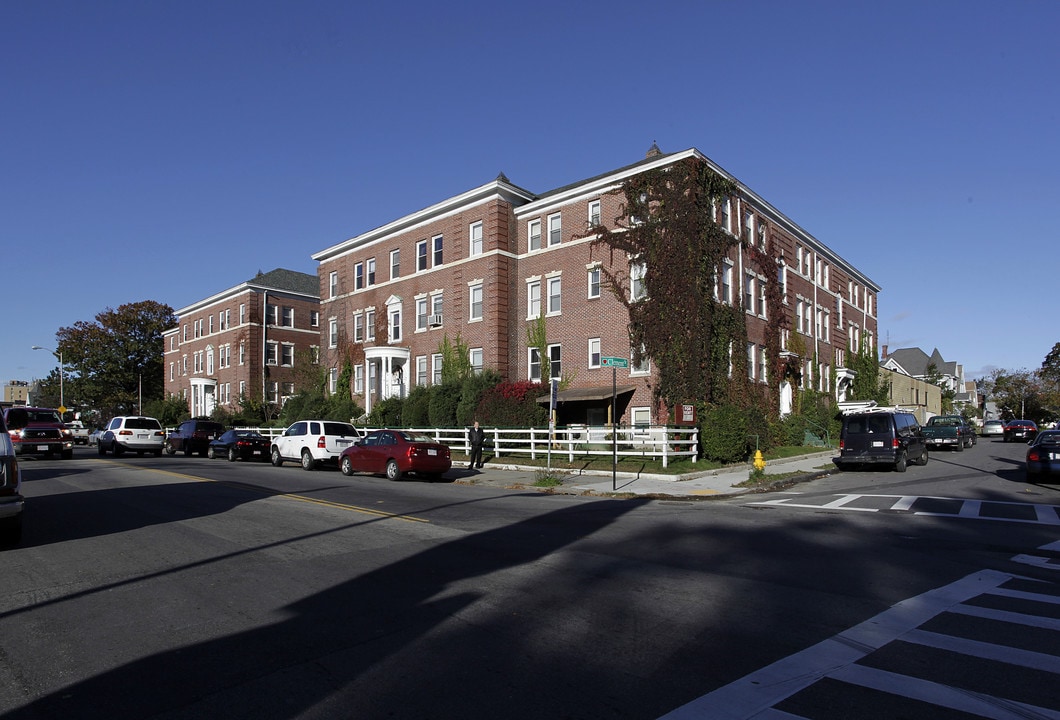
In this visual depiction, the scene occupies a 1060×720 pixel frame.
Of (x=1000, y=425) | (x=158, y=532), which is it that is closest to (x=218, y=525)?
(x=158, y=532)

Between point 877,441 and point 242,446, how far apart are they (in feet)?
86.6

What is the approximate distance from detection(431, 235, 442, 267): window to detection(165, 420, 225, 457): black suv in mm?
14848

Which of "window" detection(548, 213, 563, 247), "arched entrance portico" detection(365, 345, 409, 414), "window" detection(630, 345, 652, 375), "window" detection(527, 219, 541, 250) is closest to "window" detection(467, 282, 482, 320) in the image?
"window" detection(527, 219, 541, 250)

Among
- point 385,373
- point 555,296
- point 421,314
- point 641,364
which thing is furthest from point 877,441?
point 385,373

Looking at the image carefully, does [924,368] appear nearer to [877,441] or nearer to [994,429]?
[994,429]

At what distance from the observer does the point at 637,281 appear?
106ft

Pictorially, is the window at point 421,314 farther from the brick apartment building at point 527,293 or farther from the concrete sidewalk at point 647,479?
the concrete sidewalk at point 647,479

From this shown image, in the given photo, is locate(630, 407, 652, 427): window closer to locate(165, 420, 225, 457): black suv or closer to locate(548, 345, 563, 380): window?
locate(548, 345, 563, 380): window

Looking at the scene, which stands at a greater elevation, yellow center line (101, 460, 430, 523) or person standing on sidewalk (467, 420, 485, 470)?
person standing on sidewalk (467, 420, 485, 470)

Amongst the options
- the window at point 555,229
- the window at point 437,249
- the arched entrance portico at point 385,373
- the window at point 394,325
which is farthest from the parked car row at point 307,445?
the window at point 555,229

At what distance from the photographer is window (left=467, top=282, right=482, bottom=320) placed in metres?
38.3

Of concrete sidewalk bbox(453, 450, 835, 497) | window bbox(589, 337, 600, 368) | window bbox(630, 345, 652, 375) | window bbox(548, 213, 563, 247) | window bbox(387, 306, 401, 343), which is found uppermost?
window bbox(548, 213, 563, 247)

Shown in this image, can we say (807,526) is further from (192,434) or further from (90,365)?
(90,365)

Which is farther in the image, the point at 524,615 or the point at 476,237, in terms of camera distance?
the point at 476,237
